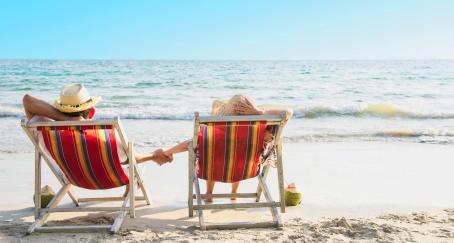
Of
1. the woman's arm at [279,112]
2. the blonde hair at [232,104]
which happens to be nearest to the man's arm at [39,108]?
the blonde hair at [232,104]

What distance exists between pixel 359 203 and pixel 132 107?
10.9 metres

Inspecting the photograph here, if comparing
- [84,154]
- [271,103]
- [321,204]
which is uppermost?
[84,154]

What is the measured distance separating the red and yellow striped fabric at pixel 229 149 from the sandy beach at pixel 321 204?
0.42 meters

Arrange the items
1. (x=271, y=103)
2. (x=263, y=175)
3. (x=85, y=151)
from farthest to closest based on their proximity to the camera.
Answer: (x=271, y=103) → (x=263, y=175) → (x=85, y=151)

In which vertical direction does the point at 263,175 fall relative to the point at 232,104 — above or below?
below

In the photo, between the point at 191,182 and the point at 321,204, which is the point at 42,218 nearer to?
the point at 191,182

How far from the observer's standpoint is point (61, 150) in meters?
3.54

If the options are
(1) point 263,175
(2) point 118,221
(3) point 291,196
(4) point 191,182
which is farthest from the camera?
(3) point 291,196

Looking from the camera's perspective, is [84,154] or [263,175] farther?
[263,175]

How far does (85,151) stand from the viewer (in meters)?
3.54

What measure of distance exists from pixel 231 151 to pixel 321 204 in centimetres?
129

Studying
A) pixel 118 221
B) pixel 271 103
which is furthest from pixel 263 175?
pixel 271 103

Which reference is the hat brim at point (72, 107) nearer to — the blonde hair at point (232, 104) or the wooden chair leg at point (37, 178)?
the wooden chair leg at point (37, 178)

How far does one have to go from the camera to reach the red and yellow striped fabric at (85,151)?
11.3ft
